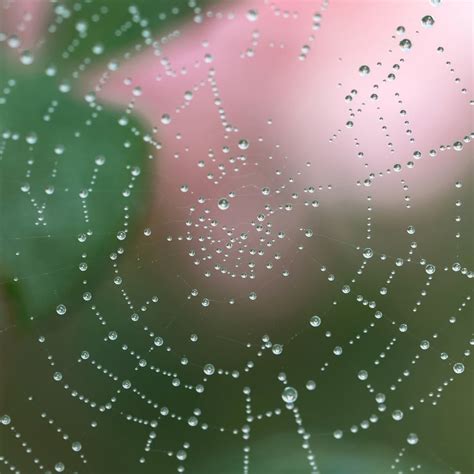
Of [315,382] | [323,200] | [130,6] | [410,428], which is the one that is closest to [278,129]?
[323,200]

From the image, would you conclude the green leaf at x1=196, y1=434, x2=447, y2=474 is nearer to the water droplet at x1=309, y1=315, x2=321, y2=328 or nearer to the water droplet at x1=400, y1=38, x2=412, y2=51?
the water droplet at x1=309, y1=315, x2=321, y2=328

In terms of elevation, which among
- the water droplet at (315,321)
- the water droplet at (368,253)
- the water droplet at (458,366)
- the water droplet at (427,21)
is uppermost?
the water droplet at (427,21)

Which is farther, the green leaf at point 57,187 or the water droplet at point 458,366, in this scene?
the water droplet at point 458,366

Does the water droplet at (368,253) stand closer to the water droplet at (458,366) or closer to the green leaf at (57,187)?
the water droplet at (458,366)

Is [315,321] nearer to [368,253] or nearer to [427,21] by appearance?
[368,253]

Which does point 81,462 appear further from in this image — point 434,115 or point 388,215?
point 434,115

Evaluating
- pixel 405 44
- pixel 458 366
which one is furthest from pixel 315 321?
pixel 405 44

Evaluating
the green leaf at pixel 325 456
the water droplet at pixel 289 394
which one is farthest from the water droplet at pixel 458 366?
the water droplet at pixel 289 394
